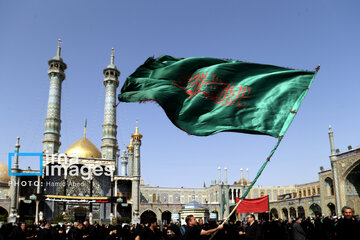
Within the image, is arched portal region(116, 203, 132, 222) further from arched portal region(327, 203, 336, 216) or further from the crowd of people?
the crowd of people

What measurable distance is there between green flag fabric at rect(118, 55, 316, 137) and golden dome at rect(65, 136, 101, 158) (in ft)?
117

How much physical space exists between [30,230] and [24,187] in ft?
85.6

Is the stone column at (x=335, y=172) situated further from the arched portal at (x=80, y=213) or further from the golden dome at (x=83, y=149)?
the golden dome at (x=83, y=149)

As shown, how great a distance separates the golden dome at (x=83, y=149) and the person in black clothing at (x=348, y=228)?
3785 cm

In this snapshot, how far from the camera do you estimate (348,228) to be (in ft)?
16.2

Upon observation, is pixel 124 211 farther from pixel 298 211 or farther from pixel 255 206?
pixel 255 206

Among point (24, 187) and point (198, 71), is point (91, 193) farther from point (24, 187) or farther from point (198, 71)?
point (198, 71)

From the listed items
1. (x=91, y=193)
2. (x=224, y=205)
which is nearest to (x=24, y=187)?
(x=91, y=193)

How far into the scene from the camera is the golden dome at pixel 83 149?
134ft

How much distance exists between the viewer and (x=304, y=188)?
52.8m

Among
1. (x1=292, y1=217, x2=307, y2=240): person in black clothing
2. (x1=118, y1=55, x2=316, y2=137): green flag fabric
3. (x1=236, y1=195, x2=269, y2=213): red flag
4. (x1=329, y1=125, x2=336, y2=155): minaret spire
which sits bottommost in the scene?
(x1=292, y1=217, x2=307, y2=240): person in black clothing

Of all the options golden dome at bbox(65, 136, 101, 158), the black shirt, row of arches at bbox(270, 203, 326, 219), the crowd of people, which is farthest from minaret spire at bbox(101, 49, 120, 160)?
the black shirt

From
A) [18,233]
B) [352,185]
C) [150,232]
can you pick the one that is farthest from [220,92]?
[352,185]

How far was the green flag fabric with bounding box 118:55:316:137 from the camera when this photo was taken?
6168 millimetres
